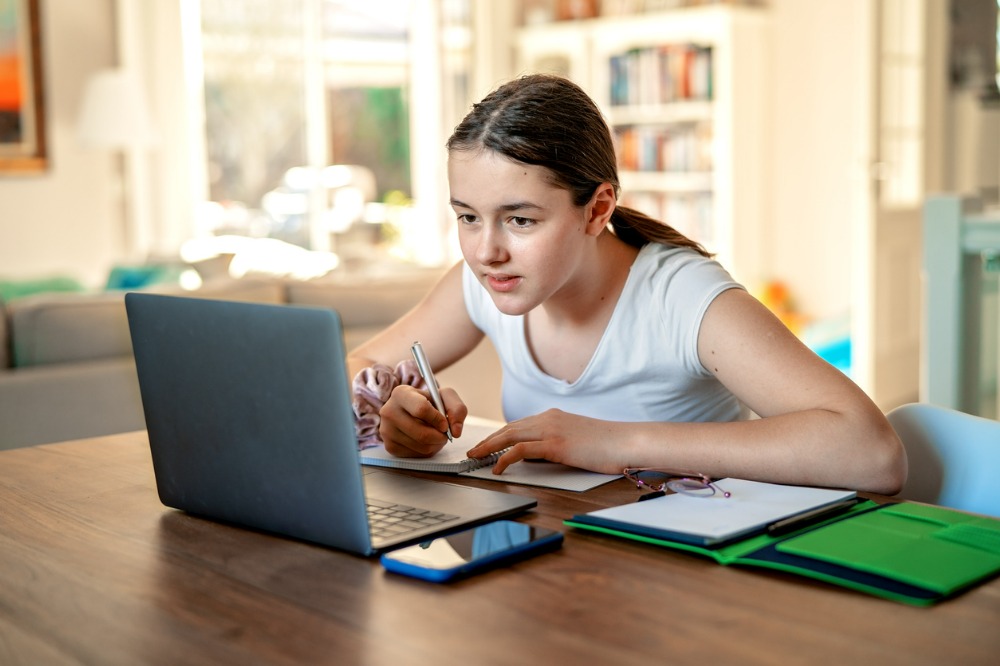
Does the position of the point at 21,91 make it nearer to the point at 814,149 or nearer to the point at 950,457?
the point at 814,149

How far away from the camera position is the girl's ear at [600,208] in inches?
59.1

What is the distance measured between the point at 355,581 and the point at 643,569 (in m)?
0.24

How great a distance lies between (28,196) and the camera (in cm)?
545

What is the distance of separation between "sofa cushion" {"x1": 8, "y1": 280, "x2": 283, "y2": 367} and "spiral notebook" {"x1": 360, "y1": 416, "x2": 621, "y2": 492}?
136cm

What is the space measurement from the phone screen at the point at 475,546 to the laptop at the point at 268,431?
0.14 ft

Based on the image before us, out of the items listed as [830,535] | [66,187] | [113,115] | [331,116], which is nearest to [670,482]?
[830,535]

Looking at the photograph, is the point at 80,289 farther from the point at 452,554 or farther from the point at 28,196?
the point at 452,554

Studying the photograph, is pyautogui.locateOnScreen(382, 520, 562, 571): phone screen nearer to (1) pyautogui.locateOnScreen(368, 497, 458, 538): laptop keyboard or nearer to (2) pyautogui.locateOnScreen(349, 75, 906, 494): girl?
(1) pyautogui.locateOnScreen(368, 497, 458, 538): laptop keyboard

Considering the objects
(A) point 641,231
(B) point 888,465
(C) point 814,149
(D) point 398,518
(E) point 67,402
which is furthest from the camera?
(C) point 814,149

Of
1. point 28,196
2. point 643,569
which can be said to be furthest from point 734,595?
point 28,196

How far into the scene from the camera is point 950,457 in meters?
1.33

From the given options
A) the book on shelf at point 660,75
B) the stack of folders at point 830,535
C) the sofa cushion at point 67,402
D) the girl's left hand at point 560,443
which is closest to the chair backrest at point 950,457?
the stack of folders at point 830,535

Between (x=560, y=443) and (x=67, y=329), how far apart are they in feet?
5.67

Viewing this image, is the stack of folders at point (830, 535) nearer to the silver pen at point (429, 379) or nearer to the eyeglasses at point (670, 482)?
the eyeglasses at point (670, 482)
